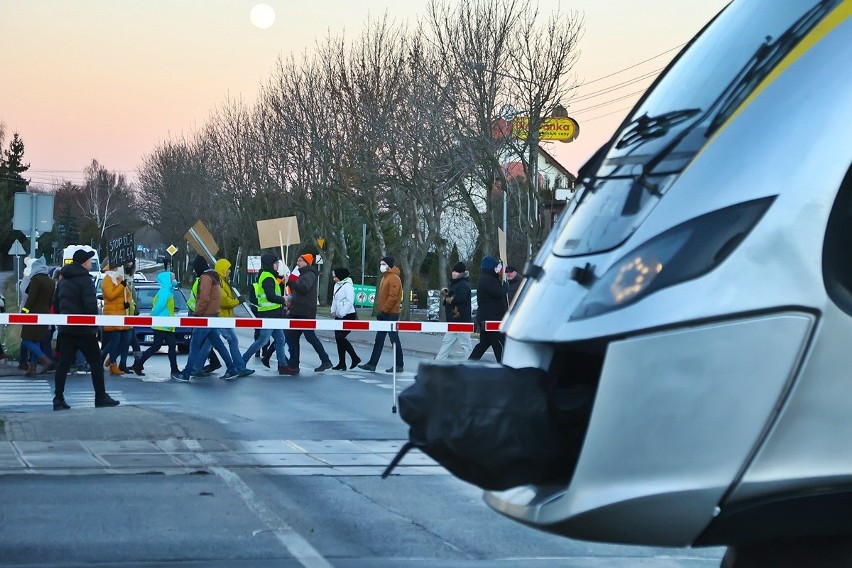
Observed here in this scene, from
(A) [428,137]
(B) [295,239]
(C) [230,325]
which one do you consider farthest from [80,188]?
(C) [230,325]

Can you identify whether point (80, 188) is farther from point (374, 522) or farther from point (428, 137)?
point (374, 522)

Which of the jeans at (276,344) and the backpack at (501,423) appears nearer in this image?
the backpack at (501,423)

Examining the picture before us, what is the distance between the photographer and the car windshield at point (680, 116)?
12.3 feet

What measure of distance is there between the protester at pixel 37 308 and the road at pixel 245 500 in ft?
19.1

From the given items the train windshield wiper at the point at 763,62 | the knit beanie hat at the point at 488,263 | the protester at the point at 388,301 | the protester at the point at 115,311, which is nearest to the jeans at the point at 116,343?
the protester at the point at 115,311

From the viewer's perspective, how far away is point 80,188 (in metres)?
160

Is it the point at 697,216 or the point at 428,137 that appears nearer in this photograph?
the point at 697,216

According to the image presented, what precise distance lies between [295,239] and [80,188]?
137881 mm

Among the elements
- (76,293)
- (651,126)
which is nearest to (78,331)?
(76,293)

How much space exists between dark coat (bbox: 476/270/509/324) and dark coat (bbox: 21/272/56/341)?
21.2ft

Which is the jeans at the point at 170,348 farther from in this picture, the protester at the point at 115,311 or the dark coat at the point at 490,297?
the dark coat at the point at 490,297

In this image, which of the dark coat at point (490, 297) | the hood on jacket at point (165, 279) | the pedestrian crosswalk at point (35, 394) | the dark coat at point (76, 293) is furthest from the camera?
the hood on jacket at point (165, 279)

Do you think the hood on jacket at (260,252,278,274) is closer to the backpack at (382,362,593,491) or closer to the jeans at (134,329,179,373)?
the jeans at (134,329,179,373)

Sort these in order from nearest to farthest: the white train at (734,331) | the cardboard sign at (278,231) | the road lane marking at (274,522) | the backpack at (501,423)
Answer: the white train at (734,331), the backpack at (501,423), the road lane marking at (274,522), the cardboard sign at (278,231)
